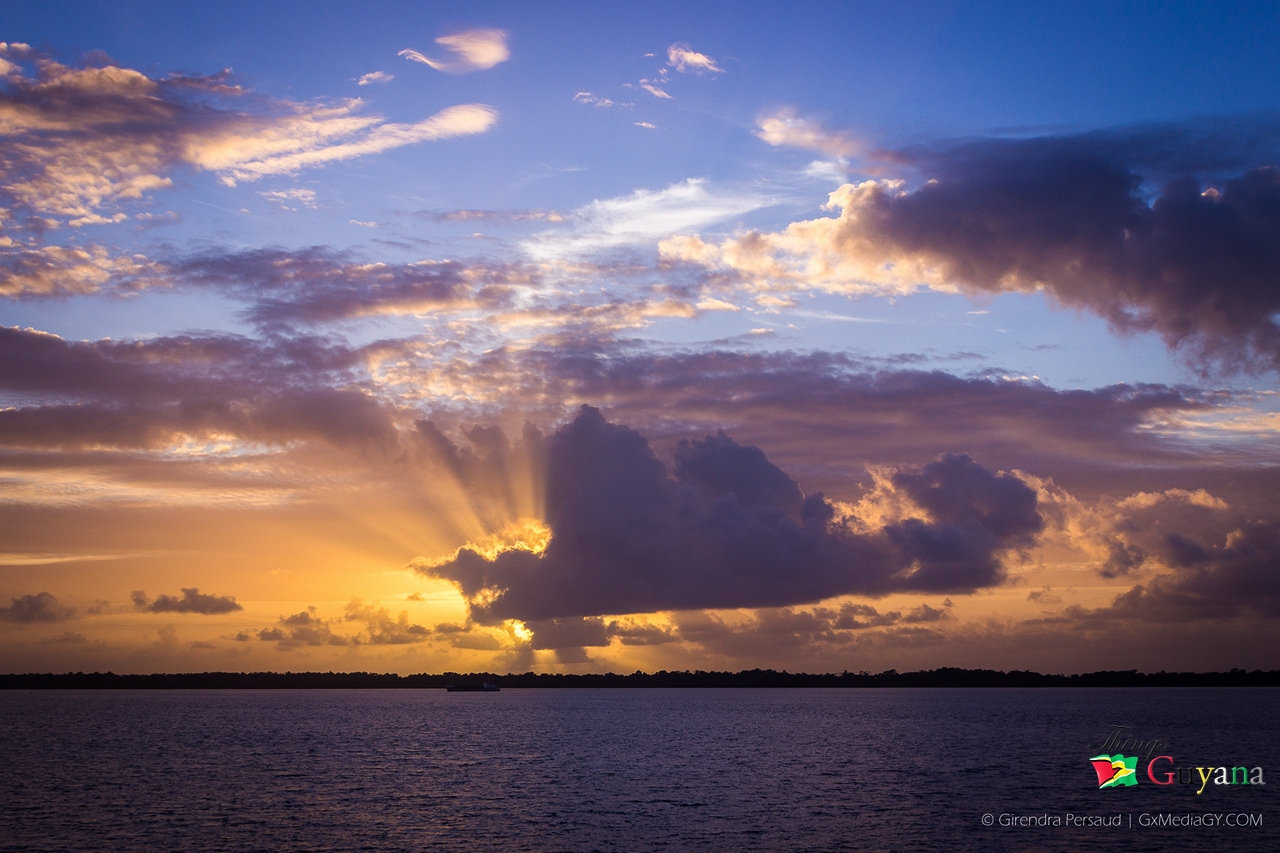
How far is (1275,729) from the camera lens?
19162cm

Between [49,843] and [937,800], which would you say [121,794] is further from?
[937,800]

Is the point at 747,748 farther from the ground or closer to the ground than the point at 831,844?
closer to the ground

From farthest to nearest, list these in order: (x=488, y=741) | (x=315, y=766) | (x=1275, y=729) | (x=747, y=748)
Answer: (x=1275, y=729) < (x=488, y=741) < (x=747, y=748) < (x=315, y=766)

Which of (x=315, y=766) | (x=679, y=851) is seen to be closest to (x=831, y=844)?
(x=679, y=851)

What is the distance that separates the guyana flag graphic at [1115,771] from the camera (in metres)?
96.8

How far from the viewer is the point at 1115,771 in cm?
10625

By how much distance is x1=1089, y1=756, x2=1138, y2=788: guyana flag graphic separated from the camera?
96838 millimetres

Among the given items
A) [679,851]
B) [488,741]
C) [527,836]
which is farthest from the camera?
[488,741]

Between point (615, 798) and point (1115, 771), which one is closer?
point (615, 798)

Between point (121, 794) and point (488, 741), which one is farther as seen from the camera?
point (488, 741)

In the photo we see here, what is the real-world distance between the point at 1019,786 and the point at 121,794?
3511 inches

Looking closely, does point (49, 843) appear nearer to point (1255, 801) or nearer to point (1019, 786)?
point (1019, 786)

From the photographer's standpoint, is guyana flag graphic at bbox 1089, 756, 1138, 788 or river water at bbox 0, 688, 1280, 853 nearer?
river water at bbox 0, 688, 1280, 853

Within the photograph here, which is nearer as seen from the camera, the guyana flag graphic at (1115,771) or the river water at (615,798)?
the river water at (615,798)
